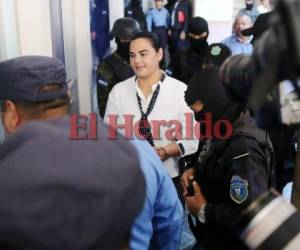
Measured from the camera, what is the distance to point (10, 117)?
1256 mm

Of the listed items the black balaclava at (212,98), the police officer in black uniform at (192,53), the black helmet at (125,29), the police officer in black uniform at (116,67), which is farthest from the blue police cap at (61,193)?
the police officer in black uniform at (192,53)

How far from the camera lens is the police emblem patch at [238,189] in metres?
1.26

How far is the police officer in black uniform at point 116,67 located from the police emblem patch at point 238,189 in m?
1.46

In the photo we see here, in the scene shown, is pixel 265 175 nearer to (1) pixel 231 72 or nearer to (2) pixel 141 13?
(1) pixel 231 72

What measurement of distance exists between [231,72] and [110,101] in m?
1.62

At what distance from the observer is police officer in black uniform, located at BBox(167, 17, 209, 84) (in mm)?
3139

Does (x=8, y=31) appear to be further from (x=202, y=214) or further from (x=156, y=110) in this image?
(x=202, y=214)

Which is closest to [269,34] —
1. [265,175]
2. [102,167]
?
[102,167]

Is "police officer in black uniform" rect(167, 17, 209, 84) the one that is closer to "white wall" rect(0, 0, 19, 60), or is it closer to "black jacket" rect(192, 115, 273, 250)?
"white wall" rect(0, 0, 19, 60)

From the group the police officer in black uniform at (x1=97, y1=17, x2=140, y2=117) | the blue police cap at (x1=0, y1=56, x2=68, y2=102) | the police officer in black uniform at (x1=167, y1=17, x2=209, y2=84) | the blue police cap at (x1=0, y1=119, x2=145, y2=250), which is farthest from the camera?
the police officer in black uniform at (x1=167, y1=17, x2=209, y2=84)

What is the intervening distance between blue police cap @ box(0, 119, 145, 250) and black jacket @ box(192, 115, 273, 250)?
73cm

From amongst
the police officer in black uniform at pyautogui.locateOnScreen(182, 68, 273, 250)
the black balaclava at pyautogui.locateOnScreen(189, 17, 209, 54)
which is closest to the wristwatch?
the police officer in black uniform at pyautogui.locateOnScreen(182, 68, 273, 250)

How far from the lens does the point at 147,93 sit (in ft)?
6.73

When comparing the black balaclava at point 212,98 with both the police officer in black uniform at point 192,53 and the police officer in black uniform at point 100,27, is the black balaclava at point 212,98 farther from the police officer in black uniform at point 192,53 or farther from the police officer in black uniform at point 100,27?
the police officer in black uniform at point 100,27
